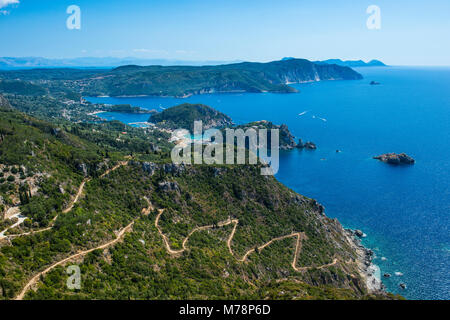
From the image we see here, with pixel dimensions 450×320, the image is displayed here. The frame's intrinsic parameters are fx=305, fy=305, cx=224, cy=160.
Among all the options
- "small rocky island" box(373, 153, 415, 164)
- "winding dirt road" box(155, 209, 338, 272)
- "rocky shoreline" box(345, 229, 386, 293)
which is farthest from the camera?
"small rocky island" box(373, 153, 415, 164)

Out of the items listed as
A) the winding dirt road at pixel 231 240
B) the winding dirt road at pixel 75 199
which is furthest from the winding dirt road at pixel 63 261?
the winding dirt road at pixel 231 240

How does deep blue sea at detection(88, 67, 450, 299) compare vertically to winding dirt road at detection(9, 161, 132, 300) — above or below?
below

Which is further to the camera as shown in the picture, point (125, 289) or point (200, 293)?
point (200, 293)

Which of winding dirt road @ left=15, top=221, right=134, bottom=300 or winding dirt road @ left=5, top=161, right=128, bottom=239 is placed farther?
winding dirt road @ left=5, top=161, right=128, bottom=239

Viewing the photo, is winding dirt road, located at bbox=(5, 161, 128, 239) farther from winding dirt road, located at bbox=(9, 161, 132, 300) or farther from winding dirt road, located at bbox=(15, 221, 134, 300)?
winding dirt road, located at bbox=(15, 221, 134, 300)

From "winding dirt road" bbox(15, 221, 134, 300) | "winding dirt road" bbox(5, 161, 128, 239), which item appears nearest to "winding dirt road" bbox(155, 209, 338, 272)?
"winding dirt road" bbox(15, 221, 134, 300)
